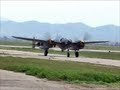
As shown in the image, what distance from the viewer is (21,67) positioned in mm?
30984

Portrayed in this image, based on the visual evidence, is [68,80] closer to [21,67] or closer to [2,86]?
[2,86]

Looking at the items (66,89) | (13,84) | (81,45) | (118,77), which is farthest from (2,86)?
(81,45)

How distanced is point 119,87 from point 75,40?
4541cm

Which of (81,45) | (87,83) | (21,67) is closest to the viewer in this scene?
(87,83)

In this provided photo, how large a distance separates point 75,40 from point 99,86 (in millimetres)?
45143

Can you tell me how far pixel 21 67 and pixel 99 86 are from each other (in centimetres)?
1003

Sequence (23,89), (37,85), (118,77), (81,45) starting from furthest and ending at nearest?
(81,45) → (118,77) → (37,85) → (23,89)

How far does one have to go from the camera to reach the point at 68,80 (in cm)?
2442

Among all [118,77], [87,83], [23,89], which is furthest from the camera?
[118,77]

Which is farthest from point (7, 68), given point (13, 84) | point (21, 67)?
point (13, 84)

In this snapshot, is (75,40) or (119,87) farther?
(75,40)

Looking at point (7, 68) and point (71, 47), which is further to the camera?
point (71, 47)

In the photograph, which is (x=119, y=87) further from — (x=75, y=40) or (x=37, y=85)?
(x=75, y=40)

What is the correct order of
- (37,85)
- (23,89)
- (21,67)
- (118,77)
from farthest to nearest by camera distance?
(21,67) → (118,77) → (37,85) → (23,89)
